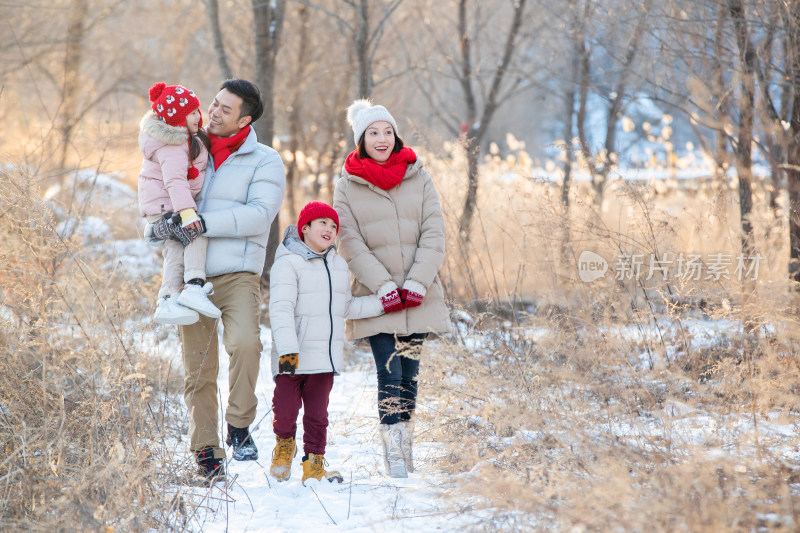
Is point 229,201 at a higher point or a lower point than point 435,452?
higher

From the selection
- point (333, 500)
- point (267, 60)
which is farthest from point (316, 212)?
point (267, 60)

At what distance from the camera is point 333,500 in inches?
124

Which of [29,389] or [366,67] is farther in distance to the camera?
[366,67]

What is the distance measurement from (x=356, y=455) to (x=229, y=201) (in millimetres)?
1472

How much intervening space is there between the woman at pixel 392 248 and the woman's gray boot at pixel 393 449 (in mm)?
12

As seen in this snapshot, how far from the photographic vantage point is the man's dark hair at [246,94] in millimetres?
3469

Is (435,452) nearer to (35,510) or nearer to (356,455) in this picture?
(356,455)

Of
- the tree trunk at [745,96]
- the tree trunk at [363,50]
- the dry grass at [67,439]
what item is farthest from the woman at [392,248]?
the tree trunk at [363,50]

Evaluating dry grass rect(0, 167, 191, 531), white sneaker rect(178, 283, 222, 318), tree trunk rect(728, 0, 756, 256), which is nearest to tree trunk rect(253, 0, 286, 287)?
dry grass rect(0, 167, 191, 531)

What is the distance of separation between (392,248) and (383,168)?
15.5 inches

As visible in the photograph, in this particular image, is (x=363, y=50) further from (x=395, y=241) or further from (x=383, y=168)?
(x=395, y=241)

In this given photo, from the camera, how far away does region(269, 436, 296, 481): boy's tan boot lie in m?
3.39

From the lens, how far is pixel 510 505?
247cm

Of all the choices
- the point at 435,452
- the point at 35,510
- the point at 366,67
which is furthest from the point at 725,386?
the point at 366,67
